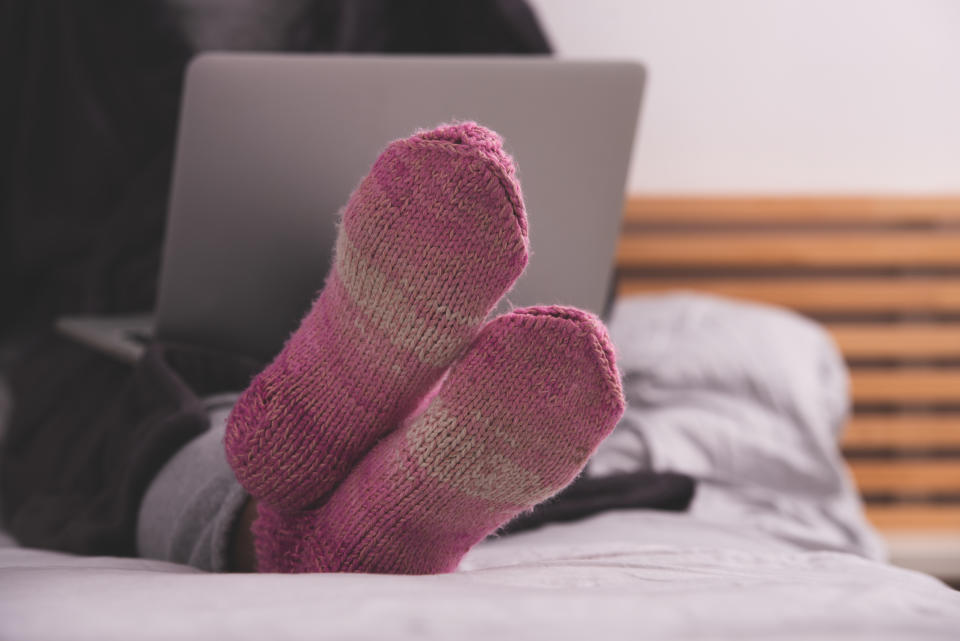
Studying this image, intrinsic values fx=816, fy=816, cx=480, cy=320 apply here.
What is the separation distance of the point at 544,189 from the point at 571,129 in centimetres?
5

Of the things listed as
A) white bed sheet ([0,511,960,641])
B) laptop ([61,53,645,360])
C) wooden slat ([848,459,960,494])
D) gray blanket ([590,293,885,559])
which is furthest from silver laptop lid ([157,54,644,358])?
wooden slat ([848,459,960,494])

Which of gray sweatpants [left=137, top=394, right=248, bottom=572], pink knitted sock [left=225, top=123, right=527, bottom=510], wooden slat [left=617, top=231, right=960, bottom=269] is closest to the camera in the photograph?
pink knitted sock [left=225, top=123, right=527, bottom=510]

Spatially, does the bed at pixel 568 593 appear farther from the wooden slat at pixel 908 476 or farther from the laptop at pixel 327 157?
the wooden slat at pixel 908 476

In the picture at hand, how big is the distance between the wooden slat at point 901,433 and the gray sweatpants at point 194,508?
1.30 meters

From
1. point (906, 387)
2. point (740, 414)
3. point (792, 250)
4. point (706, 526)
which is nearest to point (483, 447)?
point (706, 526)

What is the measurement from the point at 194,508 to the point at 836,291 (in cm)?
132

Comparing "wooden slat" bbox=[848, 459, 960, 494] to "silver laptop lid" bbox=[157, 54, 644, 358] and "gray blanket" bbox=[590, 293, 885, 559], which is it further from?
"silver laptop lid" bbox=[157, 54, 644, 358]

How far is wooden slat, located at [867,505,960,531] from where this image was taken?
1.53m

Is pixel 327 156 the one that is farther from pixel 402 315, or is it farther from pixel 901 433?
pixel 901 433

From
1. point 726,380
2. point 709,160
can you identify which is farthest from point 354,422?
point 709,160

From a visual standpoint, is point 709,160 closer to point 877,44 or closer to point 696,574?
point 877,44

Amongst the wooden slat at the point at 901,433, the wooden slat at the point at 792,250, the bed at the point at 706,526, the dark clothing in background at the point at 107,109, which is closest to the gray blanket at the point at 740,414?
the bed at the point at 706,526

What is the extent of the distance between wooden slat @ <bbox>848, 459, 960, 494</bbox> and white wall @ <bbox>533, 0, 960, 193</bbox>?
540 mm

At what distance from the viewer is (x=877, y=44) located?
1602 mm
